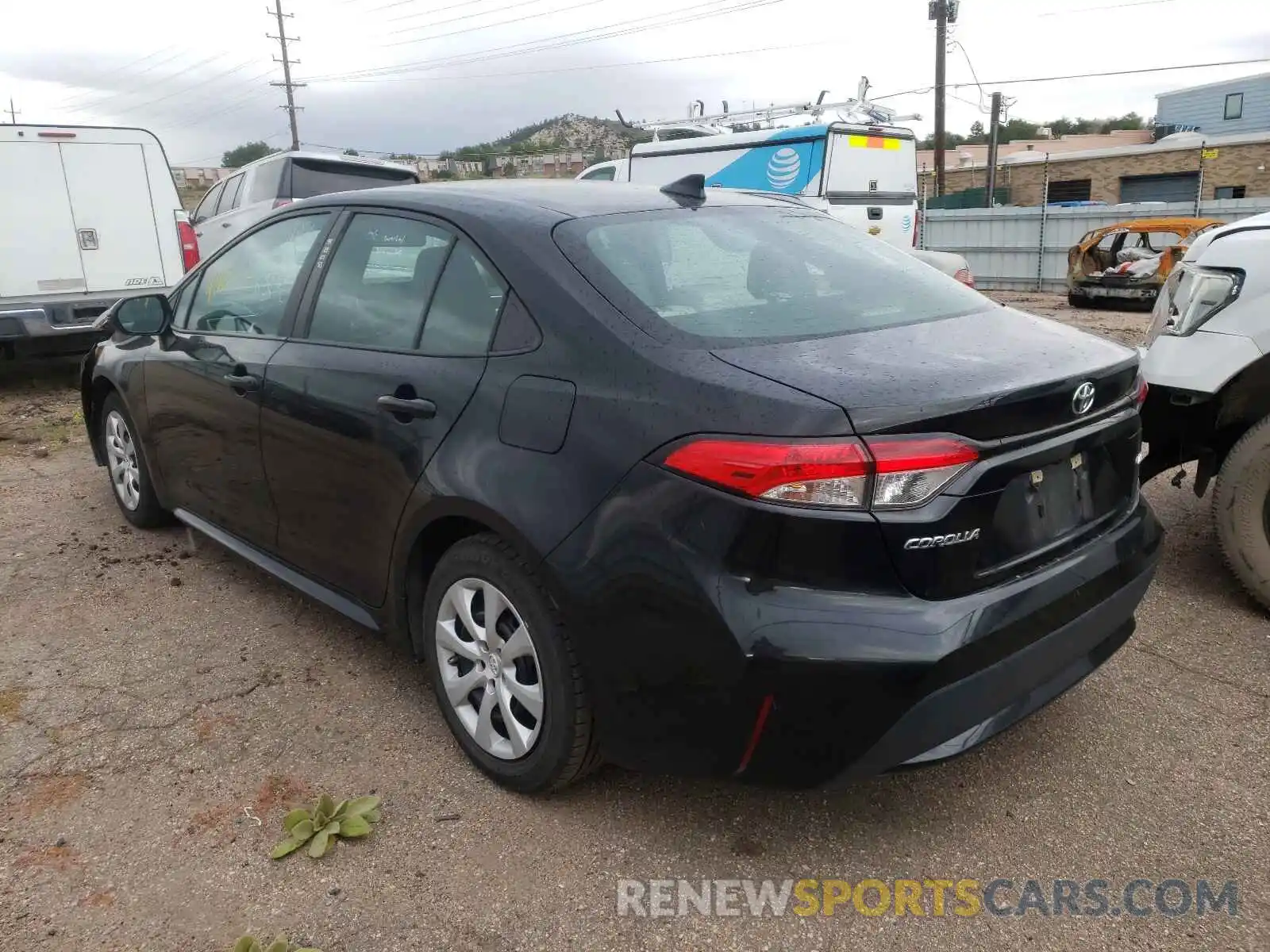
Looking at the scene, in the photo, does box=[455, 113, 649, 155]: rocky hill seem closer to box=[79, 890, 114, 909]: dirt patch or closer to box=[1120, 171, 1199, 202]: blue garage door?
box=[1120, 171, 1199, 202]: blue garage door

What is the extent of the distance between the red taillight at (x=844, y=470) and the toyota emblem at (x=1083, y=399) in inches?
17.7

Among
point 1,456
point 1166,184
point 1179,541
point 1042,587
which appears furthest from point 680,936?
point 1166,184

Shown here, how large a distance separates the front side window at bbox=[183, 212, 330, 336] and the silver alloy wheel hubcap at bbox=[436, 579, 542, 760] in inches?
53.3

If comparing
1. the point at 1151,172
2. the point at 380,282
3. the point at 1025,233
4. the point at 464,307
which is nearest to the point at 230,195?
the point at 380,282

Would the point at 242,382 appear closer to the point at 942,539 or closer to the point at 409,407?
the point at 409,407

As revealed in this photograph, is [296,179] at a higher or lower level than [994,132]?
lower

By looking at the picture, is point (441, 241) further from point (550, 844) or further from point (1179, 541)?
point (1179, 541)

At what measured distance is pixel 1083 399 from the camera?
7.42 feet

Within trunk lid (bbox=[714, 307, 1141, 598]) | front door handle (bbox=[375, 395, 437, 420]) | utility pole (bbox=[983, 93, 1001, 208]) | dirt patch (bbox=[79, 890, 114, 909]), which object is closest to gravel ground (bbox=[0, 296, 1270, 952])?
dirt patch (bbox=[79, 890, 114, 909])

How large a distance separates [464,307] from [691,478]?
38.8 inches

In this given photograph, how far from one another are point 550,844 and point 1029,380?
5.26ft

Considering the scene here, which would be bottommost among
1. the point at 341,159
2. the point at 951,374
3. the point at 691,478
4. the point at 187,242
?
the point at 691,478

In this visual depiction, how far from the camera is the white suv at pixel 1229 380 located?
345 centimetres
